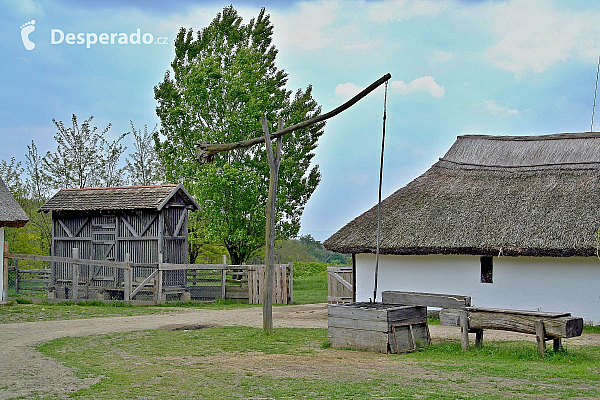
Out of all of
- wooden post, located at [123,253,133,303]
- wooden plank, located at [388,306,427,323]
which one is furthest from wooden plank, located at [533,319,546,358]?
wooden post, located at [123,253,133,303]

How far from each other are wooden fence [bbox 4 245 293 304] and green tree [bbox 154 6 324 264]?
4.04 m

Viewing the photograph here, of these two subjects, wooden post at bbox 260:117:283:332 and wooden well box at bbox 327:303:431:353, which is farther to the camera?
wooden post at bbox 260:117:283:332

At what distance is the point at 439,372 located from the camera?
9.35 metres

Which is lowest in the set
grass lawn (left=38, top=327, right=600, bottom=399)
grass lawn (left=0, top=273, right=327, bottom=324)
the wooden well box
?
grass lawn (left=0, top=273, right=327, bottom=324)

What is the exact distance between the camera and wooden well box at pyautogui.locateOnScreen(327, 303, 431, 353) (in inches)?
450

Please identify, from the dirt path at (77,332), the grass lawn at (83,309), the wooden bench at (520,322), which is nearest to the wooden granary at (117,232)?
the grass lawn at (83,309)

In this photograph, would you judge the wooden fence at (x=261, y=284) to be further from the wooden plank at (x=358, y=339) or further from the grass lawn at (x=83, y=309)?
the wooden plank at (x=358, y=339)

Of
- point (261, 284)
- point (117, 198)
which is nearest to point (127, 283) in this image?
point (117, 198)

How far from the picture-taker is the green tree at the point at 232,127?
88.2ft

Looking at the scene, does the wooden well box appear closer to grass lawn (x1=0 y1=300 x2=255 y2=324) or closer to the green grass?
grass lawn (x1=0 y1=300 x2=255 y2=324)

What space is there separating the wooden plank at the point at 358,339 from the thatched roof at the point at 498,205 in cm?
568

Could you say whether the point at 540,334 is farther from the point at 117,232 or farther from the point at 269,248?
the point at 117,232

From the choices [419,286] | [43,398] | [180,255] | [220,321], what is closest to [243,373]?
[43,398]

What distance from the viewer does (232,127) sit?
26.8 meters
